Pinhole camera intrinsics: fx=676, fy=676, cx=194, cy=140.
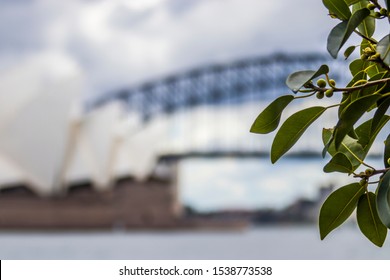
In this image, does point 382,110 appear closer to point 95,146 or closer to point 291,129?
point 291,129

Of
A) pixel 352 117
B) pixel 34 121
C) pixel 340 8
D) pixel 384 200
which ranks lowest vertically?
pixel 384 200

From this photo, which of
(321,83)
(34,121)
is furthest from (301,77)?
(34,121)

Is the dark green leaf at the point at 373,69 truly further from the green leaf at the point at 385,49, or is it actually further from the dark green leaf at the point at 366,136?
the green leaf at the point at 385,49

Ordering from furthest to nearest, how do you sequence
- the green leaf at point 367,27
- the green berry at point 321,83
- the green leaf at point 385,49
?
the green leaf at point 367,27, the green berry at point 321,83, the green leaf at point 385,49

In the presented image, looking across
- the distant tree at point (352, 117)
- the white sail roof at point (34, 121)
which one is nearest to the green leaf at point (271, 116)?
the distant tree at point (352, 117)

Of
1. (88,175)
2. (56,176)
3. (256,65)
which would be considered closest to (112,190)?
(88,175)
